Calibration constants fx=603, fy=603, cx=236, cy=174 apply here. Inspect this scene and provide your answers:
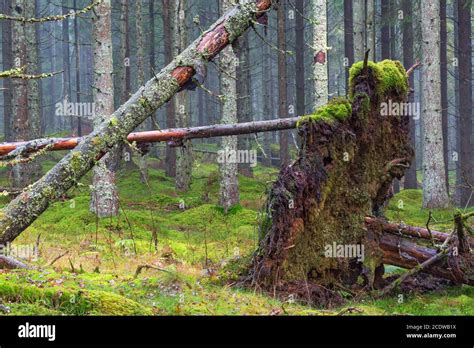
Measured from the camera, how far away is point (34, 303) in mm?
5922

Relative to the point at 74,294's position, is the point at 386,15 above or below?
above

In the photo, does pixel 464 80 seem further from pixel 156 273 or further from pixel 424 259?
pixel 156 273

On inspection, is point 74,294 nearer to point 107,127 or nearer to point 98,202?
point 107,127

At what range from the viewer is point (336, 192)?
29.9 ft

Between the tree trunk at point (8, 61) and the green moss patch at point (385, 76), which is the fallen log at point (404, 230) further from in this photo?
the tree trunk at point (8, 61)

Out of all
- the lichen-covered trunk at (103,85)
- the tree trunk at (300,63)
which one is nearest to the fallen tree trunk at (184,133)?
the lichen-covered trunk at (103,85)

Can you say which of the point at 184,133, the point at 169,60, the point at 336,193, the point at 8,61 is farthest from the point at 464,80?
the point at 8,61

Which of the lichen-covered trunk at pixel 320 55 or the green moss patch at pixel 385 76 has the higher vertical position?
Answer: the lichen-covered trunk at pixel 320 55

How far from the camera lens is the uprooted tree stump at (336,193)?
8.42m

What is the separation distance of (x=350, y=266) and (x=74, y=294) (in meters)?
4.54

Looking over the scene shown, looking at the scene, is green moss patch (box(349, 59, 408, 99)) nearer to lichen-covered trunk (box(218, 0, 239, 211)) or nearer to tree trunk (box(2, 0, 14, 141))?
lichen-covered trunk (box(218, 0, 239, 211))

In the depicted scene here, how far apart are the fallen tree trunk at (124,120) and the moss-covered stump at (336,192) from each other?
2.14 metres

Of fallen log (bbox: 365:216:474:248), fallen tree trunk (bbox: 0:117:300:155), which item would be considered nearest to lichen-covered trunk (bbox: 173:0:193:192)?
fallen tree trunk (bbox: 0:117:300:155)
